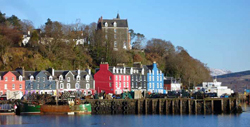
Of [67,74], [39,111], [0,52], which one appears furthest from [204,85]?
[39,111]

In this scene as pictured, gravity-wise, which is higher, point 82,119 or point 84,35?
point 84,35

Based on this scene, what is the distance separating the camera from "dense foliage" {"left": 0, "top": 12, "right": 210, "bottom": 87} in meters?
104

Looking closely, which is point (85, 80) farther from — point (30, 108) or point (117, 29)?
point (117, 29)

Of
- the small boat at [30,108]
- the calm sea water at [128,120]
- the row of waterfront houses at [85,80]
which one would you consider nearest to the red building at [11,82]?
the row of waterfront houses at [85,80]

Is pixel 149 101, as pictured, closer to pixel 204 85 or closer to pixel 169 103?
pixel 169 103

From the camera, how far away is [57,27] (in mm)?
112000

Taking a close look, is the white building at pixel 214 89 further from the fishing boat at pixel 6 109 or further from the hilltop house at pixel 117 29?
the fishing boat at pixel 6 109

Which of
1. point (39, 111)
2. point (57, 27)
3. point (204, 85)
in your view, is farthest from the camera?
point (204, 85)

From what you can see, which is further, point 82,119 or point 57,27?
point 57,27

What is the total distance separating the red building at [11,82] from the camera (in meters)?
89.4

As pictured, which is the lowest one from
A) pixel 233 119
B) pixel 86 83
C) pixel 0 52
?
pixel 233 119

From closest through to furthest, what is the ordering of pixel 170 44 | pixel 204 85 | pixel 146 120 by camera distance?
pixel 146 120 < pixel 204 85 < pixel 170 44

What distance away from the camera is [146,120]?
67.5m

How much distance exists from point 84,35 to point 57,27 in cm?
1128
